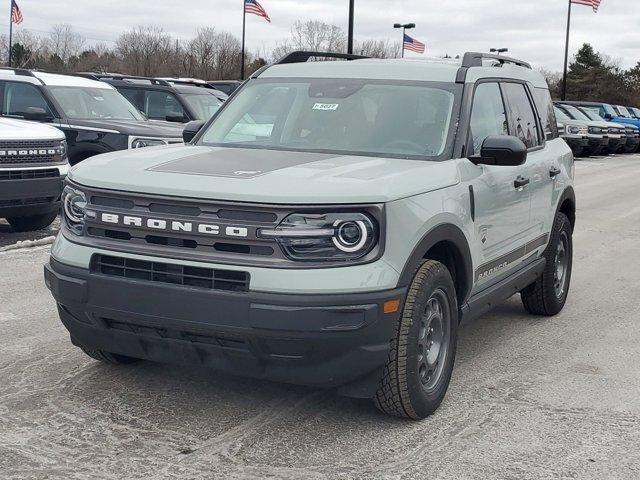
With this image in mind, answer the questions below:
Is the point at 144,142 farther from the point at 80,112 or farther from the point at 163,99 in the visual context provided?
the point at 163,99

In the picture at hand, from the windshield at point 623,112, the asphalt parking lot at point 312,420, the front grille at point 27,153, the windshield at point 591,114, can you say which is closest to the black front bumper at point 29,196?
the front grille at point 27,153

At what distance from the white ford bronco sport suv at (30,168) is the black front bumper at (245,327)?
17.1ft

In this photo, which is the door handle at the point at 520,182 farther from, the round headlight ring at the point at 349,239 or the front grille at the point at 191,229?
the front grille at the point at 191,229

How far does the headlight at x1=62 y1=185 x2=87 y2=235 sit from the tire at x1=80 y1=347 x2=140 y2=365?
2.67 ft

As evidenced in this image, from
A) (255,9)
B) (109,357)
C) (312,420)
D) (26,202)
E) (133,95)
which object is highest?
(255,9)

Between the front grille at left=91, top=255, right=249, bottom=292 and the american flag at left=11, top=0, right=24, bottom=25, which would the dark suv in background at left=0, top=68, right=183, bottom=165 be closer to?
the front grille at left=91, top=255, right=249, bottom=292

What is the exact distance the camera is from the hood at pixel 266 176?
13.1 feet

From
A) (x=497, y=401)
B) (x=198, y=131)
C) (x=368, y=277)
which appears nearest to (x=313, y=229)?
(x=368, y=277)

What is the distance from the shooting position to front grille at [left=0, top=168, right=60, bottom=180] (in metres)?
9.13

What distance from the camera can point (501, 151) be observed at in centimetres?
498

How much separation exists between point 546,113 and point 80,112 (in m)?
7.48

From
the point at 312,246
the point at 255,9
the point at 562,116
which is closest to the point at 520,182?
the point at 312,246

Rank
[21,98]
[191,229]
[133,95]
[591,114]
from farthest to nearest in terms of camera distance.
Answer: [591,114]
[133,95]
[21,98]
[191,229]

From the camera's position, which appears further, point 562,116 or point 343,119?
point 562,116
